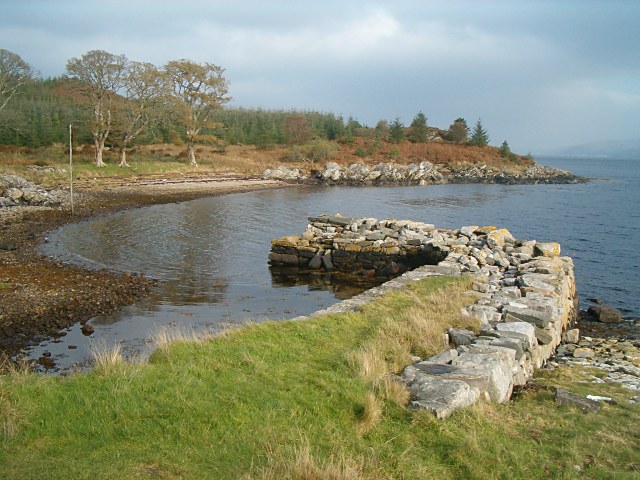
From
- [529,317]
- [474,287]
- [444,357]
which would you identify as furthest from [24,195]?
[444,357]

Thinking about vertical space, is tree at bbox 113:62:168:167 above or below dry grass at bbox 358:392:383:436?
above

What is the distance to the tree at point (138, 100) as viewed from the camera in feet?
139

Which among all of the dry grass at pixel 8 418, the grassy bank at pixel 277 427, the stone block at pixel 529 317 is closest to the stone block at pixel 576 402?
the grassy bank at pixel 277 427

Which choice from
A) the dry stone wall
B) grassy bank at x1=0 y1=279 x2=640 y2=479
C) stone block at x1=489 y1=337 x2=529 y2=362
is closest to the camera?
grassy bank at x1=0 y1=279 x2=640 y2=479

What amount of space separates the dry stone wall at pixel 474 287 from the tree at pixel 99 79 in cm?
2797

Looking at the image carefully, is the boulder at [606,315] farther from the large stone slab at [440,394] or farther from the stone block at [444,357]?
the large stone slab at [440,394]

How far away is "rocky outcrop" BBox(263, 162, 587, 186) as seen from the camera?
57.9m

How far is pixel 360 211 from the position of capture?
3572cm

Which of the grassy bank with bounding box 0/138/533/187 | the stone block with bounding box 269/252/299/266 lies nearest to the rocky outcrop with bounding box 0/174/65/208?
the grassy bank with bounding box 0/138/533/187

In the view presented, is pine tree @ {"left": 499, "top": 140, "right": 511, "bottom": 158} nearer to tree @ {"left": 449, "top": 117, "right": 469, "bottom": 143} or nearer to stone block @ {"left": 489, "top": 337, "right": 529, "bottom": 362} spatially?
tree @ {"left": 449, "top": 117, "right": 469, "bottom": 143}

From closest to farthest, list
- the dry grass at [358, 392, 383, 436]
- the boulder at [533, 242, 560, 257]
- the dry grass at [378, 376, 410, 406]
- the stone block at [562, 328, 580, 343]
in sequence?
the dry grass at [358, 392, 383, 436] < the dry grass at [378, 376, 410, 406] < the stone block at [562, 328, 580, 343] < the boulder at [533, 242, 560, 257]

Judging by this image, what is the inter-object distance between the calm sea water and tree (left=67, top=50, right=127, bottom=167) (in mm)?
11812

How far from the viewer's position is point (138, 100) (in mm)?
44062

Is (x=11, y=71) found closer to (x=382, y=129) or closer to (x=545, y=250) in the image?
(x=545, y=250)
